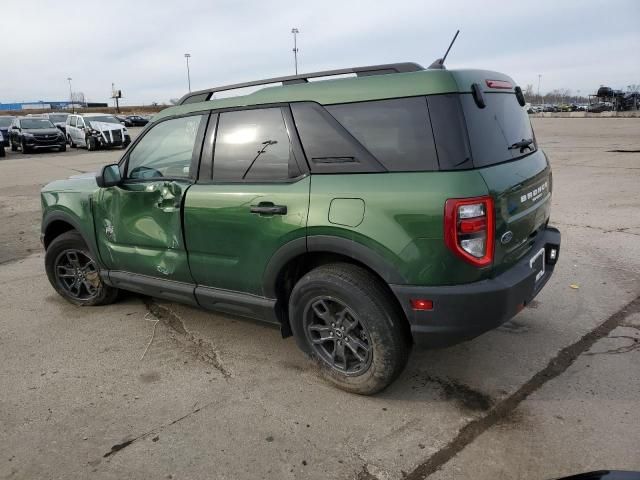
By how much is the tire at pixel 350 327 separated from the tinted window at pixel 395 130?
671 millimetres

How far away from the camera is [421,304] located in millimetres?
2627

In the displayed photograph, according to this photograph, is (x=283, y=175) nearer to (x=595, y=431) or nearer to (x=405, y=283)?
(x=405, y=283)

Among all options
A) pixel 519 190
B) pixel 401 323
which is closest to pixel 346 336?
pixel 401 323

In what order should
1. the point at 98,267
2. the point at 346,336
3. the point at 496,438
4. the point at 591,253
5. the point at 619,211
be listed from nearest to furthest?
the point at 496,438 < the point at 346,336 < the point at 98,267 < the point at 591,253 < the point at 619,211

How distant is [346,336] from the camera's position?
2988 mm

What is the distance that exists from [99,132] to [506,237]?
23.3m

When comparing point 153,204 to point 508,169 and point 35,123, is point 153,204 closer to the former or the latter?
point 508,169

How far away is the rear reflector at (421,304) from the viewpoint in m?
2.61

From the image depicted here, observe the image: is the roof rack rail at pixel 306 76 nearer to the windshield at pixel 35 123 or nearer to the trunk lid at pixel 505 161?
the trunk lid at pixel 505 161

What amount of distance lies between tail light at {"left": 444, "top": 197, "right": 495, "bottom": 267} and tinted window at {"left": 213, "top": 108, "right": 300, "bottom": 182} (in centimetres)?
100

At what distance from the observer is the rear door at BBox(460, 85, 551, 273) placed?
2602mm

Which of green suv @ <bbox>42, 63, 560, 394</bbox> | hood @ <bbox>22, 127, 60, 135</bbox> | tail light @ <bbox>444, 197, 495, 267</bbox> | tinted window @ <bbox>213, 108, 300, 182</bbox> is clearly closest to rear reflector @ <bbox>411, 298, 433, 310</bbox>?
green suv @ <bbox>42, 63, 560, 394</bbox>

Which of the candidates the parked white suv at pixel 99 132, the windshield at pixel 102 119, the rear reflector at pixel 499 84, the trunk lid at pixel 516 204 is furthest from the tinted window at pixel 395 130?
the windshield at pixel 102 119

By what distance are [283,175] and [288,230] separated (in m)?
0.36
